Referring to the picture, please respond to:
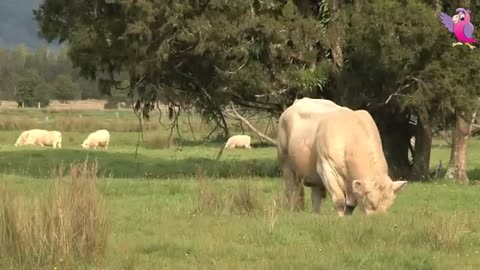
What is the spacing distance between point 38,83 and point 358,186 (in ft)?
364

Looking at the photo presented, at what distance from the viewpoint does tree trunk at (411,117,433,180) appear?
80.1ft

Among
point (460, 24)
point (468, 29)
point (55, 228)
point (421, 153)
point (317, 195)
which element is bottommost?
point (421, 153)

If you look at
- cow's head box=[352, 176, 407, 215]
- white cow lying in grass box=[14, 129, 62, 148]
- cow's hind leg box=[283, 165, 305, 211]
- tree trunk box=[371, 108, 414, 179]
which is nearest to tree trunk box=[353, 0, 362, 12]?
tree trunk box=[371, 108, 414, 179]

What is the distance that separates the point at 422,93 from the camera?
2028 cm

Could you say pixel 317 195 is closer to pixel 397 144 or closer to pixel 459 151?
pixel 459 151

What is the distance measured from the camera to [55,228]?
835 cm

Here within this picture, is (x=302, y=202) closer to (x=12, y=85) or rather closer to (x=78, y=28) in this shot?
(x=78, y=28)

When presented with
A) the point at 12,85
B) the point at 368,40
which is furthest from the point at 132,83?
the point at 12,85

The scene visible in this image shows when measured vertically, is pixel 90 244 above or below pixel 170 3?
below

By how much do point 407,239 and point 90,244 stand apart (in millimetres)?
3886

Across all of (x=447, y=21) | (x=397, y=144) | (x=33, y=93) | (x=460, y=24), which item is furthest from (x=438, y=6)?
(x=33, y=93)

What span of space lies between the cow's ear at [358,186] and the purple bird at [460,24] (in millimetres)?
8887

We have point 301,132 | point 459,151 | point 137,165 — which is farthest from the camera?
point 137,165

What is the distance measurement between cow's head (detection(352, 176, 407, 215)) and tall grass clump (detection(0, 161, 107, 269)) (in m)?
4.48
